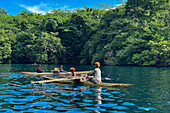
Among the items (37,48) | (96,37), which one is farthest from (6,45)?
(96,37)

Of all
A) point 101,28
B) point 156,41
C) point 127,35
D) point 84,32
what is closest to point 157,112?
point 156,41

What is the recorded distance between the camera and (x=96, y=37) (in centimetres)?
7100

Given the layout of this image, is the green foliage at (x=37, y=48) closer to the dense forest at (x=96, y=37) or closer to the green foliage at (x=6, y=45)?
the dense forest at (x=96, y=37)

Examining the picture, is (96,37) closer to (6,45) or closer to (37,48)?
(37,48)

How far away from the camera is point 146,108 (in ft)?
31.4

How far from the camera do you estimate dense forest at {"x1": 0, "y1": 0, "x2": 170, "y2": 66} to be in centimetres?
5619

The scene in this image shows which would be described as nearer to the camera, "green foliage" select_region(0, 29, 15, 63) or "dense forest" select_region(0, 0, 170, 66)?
"dense forest" select_region(0, 0, 170, 66)

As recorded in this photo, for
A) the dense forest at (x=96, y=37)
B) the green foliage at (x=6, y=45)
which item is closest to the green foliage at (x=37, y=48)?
the dense forest at (x=96, y=37)

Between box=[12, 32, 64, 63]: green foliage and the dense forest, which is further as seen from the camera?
box=[12, 32, 64, 63]: green foliage

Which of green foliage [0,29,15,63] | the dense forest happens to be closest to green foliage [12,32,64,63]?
the dense forest

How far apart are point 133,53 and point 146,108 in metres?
49.4

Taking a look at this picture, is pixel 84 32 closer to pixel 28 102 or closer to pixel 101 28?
pixel 101 28

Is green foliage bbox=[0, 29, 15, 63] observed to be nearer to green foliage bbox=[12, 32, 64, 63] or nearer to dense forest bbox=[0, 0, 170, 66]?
dense forest bbox=[0, 0, 170, 66]

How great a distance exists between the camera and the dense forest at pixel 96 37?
56188mm
